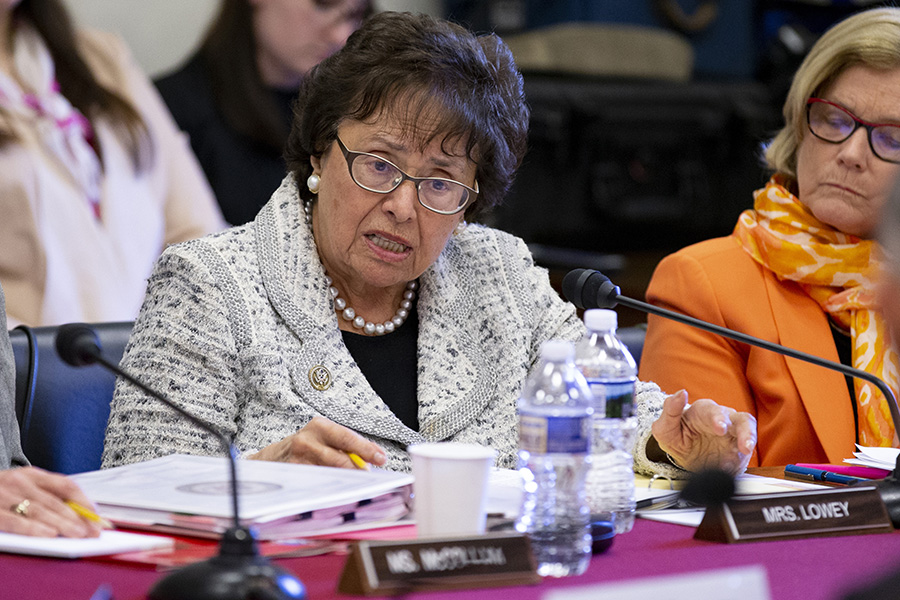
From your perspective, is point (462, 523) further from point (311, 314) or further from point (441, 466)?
point (311, 314)

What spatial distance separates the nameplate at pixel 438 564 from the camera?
95 centimetres

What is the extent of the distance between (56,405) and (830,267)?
4.58ft

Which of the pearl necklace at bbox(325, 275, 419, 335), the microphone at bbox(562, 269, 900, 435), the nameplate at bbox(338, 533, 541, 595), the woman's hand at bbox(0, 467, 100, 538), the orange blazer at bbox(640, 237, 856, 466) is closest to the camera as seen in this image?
the nameplate at bbox(338, 533, 541, 595)

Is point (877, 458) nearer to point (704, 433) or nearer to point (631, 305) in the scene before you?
point (704, 433)

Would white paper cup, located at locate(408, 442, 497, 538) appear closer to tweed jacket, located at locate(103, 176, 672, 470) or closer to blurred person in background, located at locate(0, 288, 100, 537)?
blurred person in background, located at locate(0, 288, 100, 537)

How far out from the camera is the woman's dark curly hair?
175 cm

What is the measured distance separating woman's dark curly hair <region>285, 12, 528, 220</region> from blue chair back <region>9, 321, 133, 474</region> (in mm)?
478

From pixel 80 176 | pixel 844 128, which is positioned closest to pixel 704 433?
pixel 844 128

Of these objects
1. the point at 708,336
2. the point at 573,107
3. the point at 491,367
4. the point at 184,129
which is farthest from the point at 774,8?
the point at 491,367

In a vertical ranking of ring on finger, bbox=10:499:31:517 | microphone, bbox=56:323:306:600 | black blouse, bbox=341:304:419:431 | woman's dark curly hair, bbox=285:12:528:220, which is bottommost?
black blouse, bbox=341:304:419:431

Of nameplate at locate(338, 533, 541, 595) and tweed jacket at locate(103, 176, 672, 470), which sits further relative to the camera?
tweed jacket at locate(103, 176, 672, 470)

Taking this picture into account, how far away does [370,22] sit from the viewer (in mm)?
1833

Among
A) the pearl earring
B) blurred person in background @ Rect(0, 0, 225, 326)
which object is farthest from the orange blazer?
blurred person in background @ Rect(0, 0, 225, 326)

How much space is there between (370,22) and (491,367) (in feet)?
1.97
